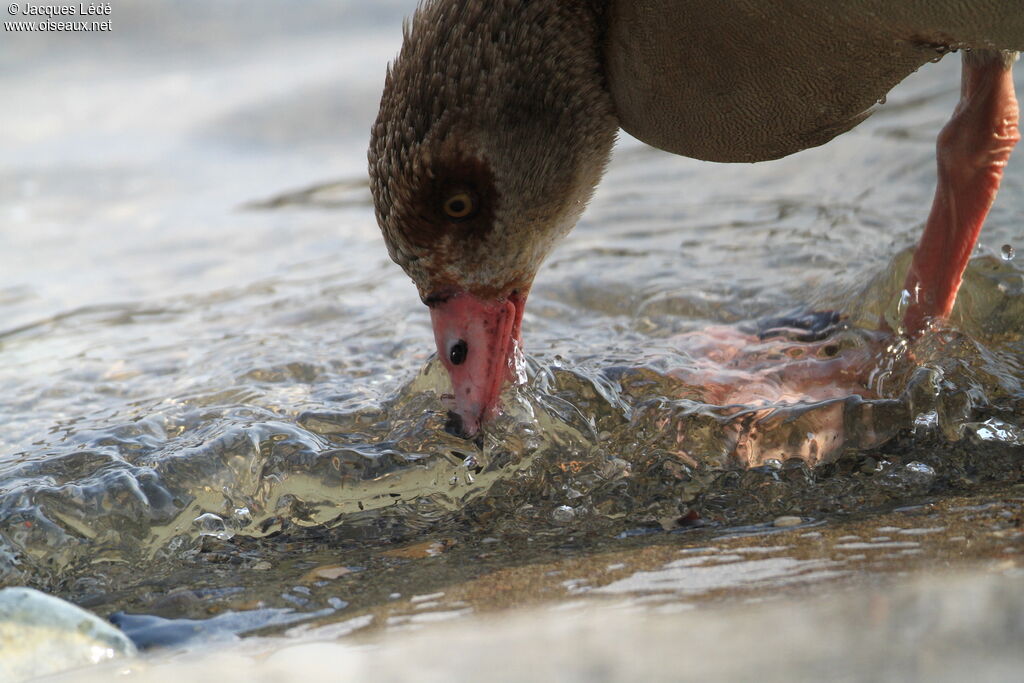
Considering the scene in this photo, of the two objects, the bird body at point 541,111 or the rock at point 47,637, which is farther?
the bird body at point 541,111

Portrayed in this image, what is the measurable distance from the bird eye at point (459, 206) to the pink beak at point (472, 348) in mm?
265

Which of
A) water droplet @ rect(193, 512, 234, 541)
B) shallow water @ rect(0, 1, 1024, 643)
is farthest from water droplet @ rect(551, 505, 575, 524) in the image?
water droplet @ rect(193, 512, 234, 541)

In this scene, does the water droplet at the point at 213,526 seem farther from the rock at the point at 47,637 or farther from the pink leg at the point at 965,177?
the pink leg at the point at 965,177

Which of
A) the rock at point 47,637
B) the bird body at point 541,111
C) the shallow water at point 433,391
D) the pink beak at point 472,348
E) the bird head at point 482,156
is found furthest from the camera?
the pink beak at point 472,348

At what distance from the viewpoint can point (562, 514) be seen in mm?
3396

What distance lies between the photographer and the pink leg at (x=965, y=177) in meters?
4.20

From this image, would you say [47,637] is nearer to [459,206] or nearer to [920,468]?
[459,206]

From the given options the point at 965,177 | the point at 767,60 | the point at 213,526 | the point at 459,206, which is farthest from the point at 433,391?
the point at 965,177

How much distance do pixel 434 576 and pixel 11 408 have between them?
246 centimetres

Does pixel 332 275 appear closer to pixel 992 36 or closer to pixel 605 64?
pixel 605 64

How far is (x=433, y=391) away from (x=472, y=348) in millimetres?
286

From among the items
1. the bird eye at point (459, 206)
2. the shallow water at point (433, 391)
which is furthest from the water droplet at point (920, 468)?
the bird eye at point (459, 206)

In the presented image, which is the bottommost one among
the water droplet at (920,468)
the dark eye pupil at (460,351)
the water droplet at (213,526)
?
the water droplet at (213,526)

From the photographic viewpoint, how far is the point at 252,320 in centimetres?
570
